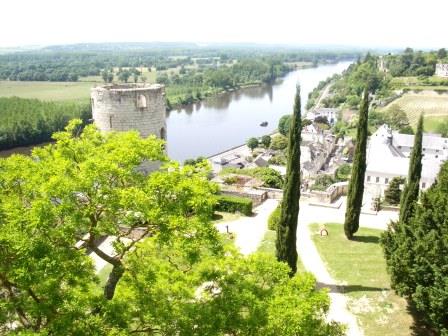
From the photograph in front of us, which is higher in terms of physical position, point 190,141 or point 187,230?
point 187,230

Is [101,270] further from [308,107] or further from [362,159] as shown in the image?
[308,107]

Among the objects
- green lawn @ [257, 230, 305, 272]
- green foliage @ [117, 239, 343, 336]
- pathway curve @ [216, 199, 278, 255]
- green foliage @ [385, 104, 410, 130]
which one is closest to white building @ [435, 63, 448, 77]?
green foliage @ [385, 104, 410, 130]

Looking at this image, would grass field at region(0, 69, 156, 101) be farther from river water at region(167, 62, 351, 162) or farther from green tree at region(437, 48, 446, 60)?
green tree at region(437, 48, 446, 60)

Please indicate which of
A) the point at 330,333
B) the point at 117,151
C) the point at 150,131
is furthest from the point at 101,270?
the point at 330,333

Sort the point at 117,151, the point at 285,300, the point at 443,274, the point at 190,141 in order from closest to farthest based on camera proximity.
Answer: the point at 285,300, the point at 117,151, the point at 443,274, the point at 190,141

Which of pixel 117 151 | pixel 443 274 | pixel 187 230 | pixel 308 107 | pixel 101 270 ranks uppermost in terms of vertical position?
pixel 117 151

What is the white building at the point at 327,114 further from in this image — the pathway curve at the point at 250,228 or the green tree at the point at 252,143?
the pathway curve at the point at 250,228

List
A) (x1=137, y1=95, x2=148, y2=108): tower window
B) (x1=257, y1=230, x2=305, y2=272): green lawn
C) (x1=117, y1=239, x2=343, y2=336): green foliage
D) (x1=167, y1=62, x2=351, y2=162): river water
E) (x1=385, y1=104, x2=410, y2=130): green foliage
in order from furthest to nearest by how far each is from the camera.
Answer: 1. (x1=385, y1=104, x2=410, y2=130): green foliage
2. (x1=167, y1=62, x2=351, y2=162): river water
3. (x1=137, y1=95, x2=148, y2=108): tower window
4. (x1=257, y1=230, x2=305, y2=272): green lawn
5. (x1=117, y1=239, x2=343, y2=336): green foliage
